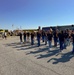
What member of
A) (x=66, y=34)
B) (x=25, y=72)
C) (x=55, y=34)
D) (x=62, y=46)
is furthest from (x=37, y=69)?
(x=55, y=34)

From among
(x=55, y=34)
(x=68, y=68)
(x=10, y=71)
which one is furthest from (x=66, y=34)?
(x=10, y=71)

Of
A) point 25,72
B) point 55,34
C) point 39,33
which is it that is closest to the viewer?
point 25,72

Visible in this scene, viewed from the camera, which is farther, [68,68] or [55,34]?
[55,34]

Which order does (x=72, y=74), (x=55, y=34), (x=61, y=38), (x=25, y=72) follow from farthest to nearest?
(x=55, y=34) < (x=61, y=38) < (x=25, y=72) < (x=72, y=74)

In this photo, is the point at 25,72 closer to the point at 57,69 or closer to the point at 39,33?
the point at 57,69

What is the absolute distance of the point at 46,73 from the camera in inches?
203

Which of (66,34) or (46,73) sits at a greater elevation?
(66,34)

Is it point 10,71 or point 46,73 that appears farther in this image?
point 10,71

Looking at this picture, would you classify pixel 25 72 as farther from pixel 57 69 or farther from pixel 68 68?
pixel 68 68

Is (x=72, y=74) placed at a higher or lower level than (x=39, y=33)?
lower

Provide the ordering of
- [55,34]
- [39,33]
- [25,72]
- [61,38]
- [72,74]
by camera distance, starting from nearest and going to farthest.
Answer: [72,74] → [25,72] → [61,38] → [55,34] → [39,33]

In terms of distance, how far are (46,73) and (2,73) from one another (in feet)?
6.75

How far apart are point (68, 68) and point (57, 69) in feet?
1.90

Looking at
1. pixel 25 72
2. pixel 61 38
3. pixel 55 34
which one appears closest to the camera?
pixel 25 72
